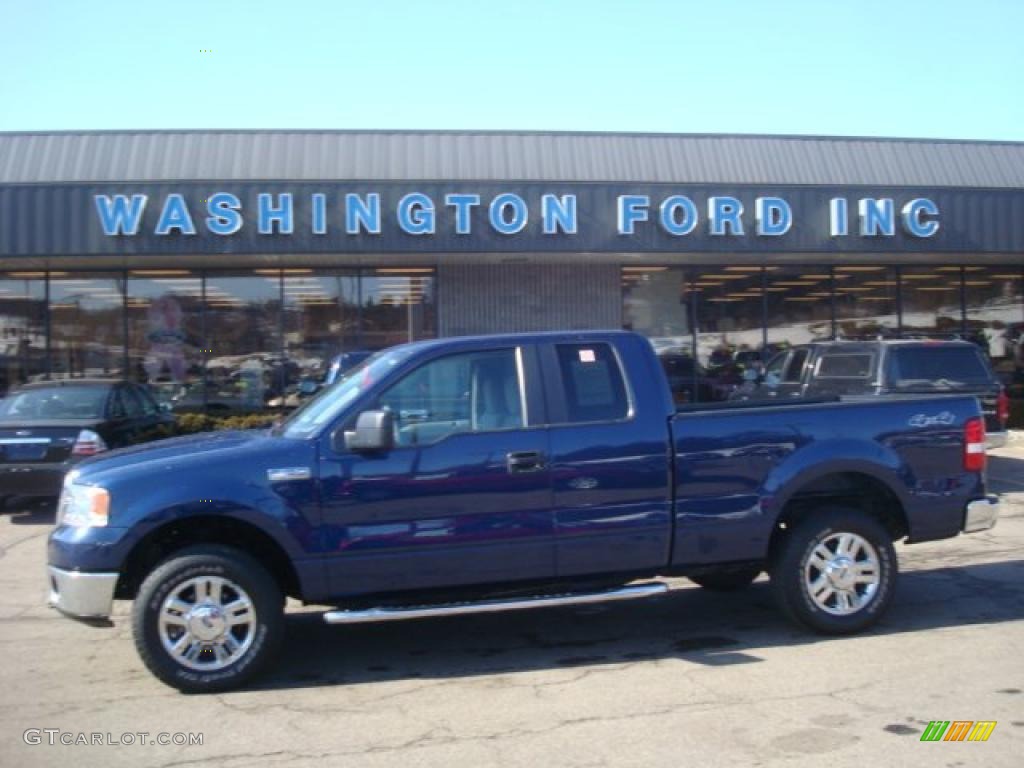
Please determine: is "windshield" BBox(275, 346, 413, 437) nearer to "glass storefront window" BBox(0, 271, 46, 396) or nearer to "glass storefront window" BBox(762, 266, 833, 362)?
"glass storefront window" BBox(0, 271, 46, 396)

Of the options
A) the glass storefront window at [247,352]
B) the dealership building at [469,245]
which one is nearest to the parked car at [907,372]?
the dealership building at [469,245]

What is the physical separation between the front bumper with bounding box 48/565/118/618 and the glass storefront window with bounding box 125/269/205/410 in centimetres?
1371

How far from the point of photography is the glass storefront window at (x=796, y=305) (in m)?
20.7

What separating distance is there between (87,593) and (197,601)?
23.7 inches

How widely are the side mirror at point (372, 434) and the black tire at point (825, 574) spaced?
2.67 metres

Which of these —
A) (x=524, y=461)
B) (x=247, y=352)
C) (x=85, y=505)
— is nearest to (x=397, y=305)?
(x=247, y=352)

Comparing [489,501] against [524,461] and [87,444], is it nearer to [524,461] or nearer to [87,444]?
[524,461]

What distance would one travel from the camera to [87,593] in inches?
230

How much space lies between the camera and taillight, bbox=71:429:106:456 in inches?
457

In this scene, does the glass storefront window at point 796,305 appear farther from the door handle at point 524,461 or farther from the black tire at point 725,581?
the door handle at point 524,461

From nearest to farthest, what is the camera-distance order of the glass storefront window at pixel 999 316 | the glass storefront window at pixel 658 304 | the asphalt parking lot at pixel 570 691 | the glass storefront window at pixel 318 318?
1. the asphalt parking lot at pixel 570 691
2. the glass storefront window at pixel 318 318
3. the glass storefront window at pixel 658 304
4. the glass storefront window at pixel 999 316

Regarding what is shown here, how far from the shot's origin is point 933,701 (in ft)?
18.0

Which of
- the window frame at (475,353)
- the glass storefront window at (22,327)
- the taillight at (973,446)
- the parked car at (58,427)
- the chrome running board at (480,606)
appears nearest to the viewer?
the chrome running board at (480,606)

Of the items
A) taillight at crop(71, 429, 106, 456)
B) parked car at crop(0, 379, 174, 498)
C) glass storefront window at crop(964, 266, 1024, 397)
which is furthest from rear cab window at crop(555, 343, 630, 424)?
glass storefront window at crop(964, 266, 1024, 397)
